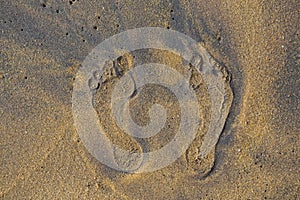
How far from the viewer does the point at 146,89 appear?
105 inches

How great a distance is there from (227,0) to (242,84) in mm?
614

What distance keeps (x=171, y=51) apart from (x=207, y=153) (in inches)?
31.6

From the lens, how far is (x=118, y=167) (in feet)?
8.86

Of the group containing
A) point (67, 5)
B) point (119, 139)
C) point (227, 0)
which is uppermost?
point (227, 0)

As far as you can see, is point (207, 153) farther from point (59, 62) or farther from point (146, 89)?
point (59, 62)

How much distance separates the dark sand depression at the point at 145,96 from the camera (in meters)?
2.61

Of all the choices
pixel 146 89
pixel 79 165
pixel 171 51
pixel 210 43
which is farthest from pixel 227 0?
pixel 79 165

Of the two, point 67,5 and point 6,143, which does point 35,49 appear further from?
point 6,143

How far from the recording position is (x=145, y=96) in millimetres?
2686

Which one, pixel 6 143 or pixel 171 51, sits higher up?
pixel 171 51

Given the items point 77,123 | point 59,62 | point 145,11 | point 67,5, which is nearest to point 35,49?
point 59,62

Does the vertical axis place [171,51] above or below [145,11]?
below

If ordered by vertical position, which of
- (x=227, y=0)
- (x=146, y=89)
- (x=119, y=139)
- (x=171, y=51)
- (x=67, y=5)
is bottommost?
(x=119, y=139)

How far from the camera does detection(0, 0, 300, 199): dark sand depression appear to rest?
261cm
